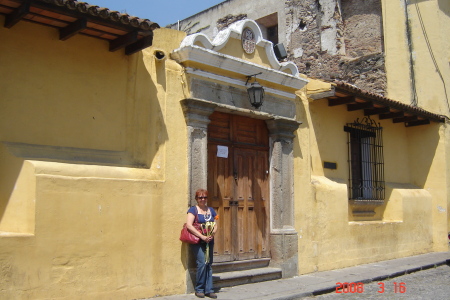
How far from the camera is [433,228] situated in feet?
43.4

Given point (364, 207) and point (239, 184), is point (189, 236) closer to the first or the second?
point (239, 184)

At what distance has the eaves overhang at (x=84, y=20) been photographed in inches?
231

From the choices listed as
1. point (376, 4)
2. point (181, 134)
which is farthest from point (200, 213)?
point (376, 4)

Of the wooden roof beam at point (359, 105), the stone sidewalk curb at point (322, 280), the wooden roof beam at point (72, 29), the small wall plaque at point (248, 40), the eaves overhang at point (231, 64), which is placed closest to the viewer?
the wooden roof beam at point (72, 29)

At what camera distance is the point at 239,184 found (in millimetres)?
8703

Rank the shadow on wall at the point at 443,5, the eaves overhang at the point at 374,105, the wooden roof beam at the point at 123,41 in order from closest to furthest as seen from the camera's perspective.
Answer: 1. the wooden roof beam at the point at 123,41
2. the eaves overhang at the point at 374,105
3. the shadow on wall at the point at 443,5

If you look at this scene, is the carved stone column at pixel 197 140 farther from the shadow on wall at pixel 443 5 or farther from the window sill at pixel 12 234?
the shadow on wall at pixel 443 5

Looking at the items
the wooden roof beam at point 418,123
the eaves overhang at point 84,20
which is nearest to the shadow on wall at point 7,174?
the eaves overhang at point 84,20

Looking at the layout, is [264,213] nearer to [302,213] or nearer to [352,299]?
[302,213]

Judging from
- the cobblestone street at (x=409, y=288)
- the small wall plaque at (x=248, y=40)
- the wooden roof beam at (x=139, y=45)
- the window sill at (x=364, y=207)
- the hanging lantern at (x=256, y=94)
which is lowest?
the cobblestone street at (x=409, y=288)

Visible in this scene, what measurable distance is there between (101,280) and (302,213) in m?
4.22

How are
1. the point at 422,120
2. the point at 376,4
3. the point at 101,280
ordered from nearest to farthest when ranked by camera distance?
the point at 101,280 → the point at 422,120 → the point at 376,4

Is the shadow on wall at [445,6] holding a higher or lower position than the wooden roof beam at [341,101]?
higher

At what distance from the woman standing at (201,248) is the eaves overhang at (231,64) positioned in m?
1.98
